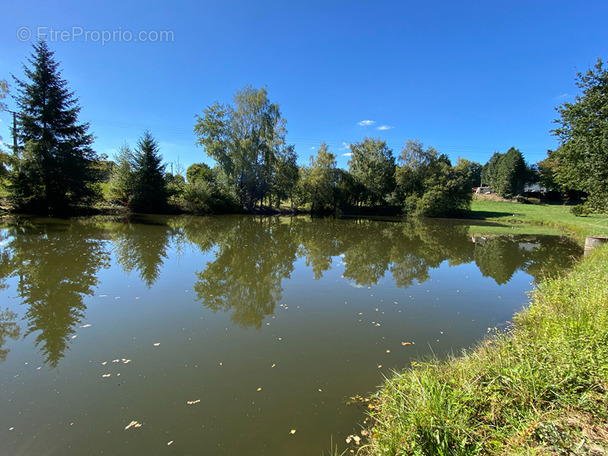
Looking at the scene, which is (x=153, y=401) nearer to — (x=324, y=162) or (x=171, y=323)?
(x=171, y=323)

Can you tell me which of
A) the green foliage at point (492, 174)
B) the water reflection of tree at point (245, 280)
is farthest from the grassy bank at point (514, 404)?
the green foliage at point (492, 174)

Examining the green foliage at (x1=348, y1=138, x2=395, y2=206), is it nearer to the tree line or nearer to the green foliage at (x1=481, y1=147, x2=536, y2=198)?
the tree line

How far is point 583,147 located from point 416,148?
2483 centimetres

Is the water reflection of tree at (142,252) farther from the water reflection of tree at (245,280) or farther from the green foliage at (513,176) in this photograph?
the green foliage at (513,176)

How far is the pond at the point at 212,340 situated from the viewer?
8.80 ft

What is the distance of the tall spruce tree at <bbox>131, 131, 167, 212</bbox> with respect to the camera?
25.8m

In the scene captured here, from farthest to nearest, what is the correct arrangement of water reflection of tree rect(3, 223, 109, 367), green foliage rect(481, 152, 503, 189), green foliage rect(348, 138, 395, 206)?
green foliage rect(481, 152, 503, 189) → green foliage rect(348, 138, 395, 206) → water reflection of tree rect(3, 223, 109, 367)

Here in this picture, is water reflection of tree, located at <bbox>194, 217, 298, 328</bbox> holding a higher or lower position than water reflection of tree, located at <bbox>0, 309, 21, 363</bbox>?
higher

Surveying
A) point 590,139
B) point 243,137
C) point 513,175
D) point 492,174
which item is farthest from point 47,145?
point 492,174

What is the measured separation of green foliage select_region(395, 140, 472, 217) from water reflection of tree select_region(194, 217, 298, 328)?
26905 millimetres

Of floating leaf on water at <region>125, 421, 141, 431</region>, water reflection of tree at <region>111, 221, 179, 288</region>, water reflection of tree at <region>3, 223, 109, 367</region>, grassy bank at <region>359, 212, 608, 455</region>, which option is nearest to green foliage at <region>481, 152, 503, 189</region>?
water reflection of tree at <region>111, 221, 179, 288</region>

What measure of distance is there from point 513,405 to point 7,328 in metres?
6.90

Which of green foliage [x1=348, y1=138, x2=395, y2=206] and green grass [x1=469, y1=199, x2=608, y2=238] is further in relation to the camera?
green foliage [x1=348, y1=138, x2=395, y2=206]

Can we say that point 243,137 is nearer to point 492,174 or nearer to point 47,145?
point 47,145
